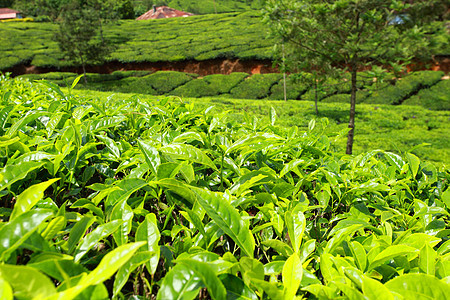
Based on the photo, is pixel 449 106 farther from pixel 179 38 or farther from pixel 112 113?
pixel 179 38

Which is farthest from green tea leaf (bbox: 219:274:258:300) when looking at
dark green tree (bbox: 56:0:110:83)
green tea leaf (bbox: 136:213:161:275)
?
dark green tree (bbox: 56:0:110:83)

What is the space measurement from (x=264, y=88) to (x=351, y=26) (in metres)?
13.8

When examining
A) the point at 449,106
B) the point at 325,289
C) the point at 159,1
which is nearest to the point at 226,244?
the point at 325,289

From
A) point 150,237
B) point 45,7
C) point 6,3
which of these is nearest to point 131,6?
point 45,7

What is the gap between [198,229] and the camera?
0.79m

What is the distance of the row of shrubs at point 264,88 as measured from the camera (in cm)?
1748

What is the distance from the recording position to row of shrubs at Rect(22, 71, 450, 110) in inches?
688

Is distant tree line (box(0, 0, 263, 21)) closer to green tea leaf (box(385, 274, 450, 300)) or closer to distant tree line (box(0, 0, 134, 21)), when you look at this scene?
distant tree line (box(0, 0, 134, 21))

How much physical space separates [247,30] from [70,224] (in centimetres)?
3580

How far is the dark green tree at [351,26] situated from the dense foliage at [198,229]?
4.93 metres

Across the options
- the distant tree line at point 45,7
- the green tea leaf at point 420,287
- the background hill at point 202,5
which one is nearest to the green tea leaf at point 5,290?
the green tea leaf at point 420,287

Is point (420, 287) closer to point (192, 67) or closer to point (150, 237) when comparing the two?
point (150, 237)

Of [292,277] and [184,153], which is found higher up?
[184,153]

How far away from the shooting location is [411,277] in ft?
1.98
